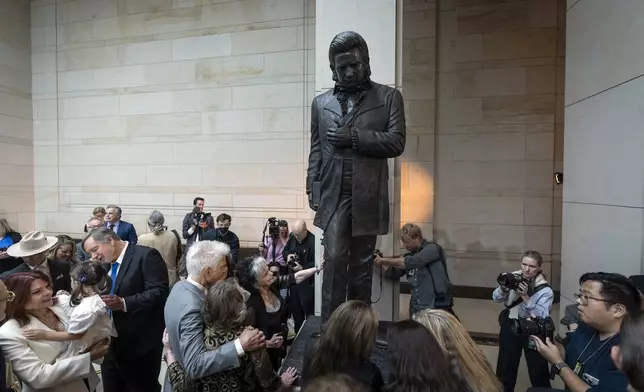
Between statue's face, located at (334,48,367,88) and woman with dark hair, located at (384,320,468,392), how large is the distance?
1.73 metres

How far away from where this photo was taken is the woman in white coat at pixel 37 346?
2068 mm

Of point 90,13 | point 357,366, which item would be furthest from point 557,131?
point 90,13

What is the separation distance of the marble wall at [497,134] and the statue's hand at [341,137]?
5.25m

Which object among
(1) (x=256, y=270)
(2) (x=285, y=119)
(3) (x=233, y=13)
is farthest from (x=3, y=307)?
(3) (x=233, y=13)

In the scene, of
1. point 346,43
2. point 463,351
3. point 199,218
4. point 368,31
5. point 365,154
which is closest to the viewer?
point 463,351

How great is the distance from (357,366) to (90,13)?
10.3 m

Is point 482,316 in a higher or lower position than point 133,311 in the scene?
lower

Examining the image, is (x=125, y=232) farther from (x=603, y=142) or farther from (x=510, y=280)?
(x=603, y=142)

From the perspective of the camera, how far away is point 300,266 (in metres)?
4.72

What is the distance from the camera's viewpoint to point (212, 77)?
855 centimetres

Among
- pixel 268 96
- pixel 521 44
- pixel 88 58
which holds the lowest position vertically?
pixel 268 96

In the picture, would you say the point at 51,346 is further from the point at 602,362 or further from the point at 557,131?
the point at 557,131

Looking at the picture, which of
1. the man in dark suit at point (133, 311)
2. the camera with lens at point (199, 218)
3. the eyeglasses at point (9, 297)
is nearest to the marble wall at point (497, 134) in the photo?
the camera with lens at point (199, 218)

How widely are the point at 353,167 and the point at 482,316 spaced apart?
14.7 ft
